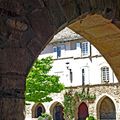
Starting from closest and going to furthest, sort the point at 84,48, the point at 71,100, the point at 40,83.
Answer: the point at 40,83
the point at 84,48
the point at 71,100

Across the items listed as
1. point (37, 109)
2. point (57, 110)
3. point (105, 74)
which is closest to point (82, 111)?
point (57, 110)

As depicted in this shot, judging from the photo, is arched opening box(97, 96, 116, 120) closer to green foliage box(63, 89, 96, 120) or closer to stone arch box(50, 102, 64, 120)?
green foliage box(63, 89, 96, 120)

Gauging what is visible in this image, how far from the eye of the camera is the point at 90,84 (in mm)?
44188

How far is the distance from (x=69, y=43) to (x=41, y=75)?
9.71 meters

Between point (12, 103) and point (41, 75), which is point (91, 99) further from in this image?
point (12, 103)

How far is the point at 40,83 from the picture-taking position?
35.4m

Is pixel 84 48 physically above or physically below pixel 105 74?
above

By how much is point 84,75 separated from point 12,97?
4174 centimetres

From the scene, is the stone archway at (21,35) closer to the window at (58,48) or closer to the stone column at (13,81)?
the stone column at (13,81)

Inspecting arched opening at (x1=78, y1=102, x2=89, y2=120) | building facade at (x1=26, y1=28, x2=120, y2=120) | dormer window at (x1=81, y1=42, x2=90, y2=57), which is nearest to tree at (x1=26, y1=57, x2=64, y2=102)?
building facade at (x1=26, y1=28, x2=120, y2=120)

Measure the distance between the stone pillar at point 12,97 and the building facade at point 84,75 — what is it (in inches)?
1582

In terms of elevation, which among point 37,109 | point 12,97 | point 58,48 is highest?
point 58,48

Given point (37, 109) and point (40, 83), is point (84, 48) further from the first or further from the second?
point (40, 83)

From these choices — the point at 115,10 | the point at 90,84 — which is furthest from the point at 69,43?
the point at 115,10
